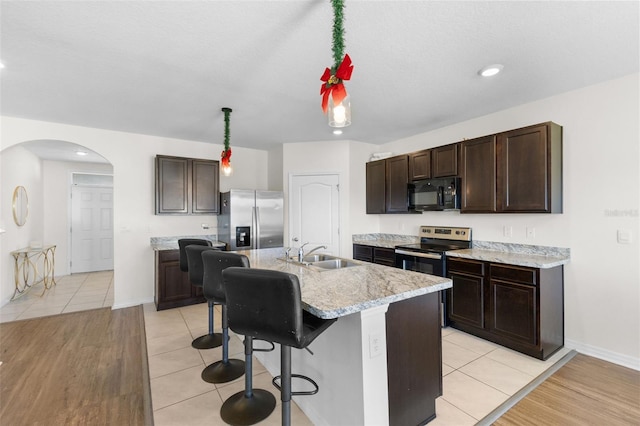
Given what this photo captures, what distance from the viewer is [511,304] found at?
9.33 ft

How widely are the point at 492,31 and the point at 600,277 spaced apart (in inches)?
97.9

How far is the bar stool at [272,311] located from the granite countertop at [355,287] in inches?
4.4

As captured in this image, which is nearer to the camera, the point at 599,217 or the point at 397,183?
the point at 599,217

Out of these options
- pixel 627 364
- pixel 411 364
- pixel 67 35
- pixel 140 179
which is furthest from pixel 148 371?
pixel 627 364

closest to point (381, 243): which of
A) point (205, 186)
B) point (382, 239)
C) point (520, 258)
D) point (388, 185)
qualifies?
point (382, 239)

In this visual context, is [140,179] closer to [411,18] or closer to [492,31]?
[411,18]

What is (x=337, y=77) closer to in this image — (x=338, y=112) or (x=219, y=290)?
(x=338, y=112)

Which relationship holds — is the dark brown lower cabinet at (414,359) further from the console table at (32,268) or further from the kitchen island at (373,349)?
the console table at (32,268)

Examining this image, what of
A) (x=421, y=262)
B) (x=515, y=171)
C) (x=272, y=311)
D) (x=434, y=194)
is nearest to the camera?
(x=272, y=311)

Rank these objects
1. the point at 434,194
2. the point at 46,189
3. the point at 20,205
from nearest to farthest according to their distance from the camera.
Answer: the point at 434,194 < the point at 20,205 < the point at 46,189

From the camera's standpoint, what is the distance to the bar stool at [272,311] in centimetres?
135

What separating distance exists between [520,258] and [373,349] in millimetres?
2267

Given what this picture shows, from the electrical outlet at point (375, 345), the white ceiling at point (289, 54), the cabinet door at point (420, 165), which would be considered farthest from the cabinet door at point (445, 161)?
the electrical outlet at point (375, 345)

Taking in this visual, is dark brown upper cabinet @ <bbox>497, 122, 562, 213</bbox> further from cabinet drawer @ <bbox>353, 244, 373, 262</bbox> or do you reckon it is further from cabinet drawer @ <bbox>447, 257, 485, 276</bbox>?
cabinet drawer @ <bbox>353, 244, 373, 262</bbox>
